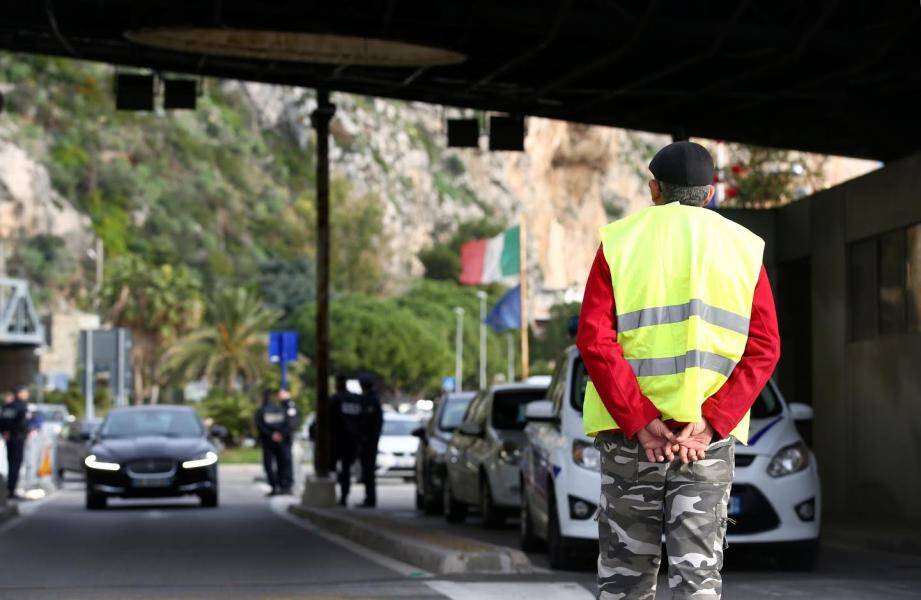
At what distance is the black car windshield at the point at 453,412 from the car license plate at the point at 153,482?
12.7ft

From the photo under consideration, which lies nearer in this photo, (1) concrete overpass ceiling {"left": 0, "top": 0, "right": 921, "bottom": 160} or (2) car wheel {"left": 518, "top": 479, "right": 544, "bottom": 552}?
(2) car wheel {"left": 518, "top": 479, "right": 544, "bottom": 552}

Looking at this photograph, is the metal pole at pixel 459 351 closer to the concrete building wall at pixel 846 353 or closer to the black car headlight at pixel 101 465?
the black car headlight at pixel 101 465

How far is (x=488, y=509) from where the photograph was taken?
66.8 feet

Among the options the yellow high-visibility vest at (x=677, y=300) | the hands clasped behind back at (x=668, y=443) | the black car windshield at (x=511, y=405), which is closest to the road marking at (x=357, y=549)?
the black car windshield at (x=511, y=405)

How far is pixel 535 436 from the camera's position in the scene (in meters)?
15.1

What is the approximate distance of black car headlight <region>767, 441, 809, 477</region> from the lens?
13.7 metres

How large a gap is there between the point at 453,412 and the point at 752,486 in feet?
38.8

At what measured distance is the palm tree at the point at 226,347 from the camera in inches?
3541

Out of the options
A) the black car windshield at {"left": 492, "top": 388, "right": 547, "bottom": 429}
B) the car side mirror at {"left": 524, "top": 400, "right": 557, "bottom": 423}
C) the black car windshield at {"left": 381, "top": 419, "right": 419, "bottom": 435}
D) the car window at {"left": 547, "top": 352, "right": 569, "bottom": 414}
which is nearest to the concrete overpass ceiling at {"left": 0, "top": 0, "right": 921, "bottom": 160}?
the black car windshield at {"left": 492, "top": 388, "right": 547, "bottom": 429}

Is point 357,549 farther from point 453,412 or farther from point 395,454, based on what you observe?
point 395,454

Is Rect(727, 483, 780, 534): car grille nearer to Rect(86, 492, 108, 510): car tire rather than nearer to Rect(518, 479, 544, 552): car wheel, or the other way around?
Rect(518, 479, 544, 552): car wheel

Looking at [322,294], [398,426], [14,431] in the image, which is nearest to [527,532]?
[322,294]

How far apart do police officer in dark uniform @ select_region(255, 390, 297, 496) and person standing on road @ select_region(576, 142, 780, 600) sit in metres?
24.5

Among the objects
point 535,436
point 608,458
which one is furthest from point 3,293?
point 608,458
